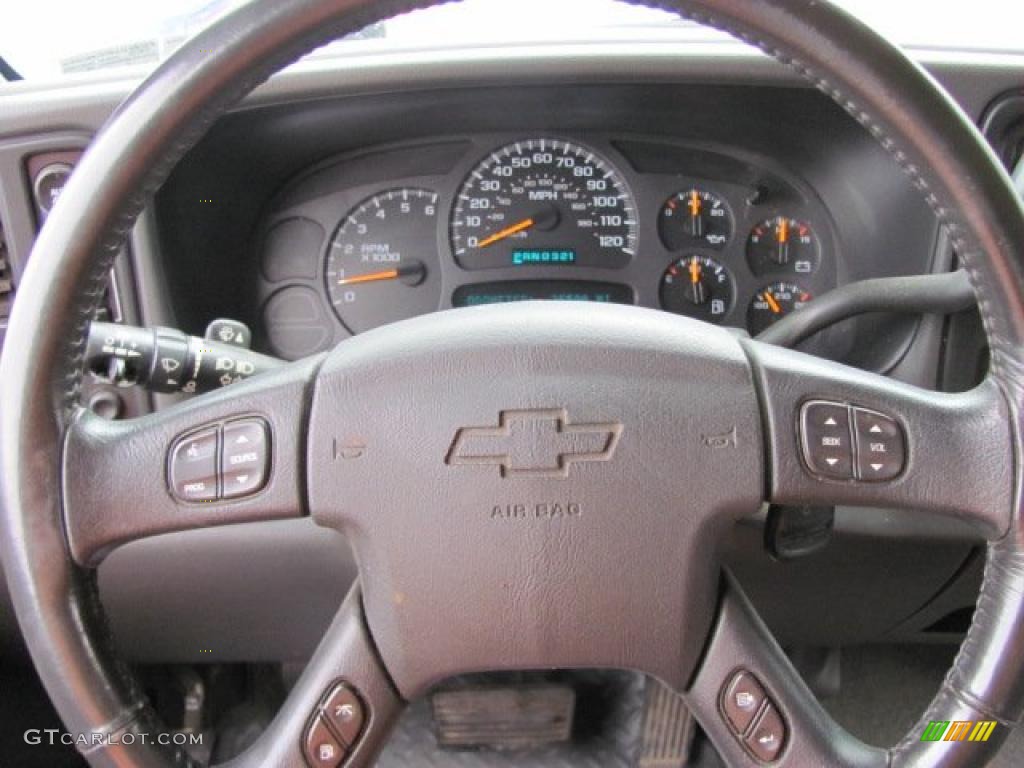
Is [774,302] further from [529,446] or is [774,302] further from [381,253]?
[529,446]

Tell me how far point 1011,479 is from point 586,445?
31 cm

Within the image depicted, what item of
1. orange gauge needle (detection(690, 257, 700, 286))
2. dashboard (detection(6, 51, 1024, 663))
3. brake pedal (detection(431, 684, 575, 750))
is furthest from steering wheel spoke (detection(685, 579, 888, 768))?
orange gauge needle (detection(690, 257, 700, 286))

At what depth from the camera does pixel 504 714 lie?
150 centimetres

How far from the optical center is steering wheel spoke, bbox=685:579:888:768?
834mm

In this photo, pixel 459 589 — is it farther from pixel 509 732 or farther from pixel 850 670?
pixel 850 670

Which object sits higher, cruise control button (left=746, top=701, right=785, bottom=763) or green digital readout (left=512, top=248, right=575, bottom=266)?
green digital readout (left=512, top=248, right=575, bottom=266)

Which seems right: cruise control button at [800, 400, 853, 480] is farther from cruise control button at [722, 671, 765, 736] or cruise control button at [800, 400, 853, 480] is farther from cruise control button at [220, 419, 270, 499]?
cruise control button at [220, 419, 270, 499]

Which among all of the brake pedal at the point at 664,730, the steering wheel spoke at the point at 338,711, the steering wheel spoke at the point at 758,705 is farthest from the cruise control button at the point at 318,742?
the brake pedal at the point at 664,730

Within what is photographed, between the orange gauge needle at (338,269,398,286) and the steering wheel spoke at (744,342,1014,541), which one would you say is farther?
the orange gauge needle at (338,269,398,286)

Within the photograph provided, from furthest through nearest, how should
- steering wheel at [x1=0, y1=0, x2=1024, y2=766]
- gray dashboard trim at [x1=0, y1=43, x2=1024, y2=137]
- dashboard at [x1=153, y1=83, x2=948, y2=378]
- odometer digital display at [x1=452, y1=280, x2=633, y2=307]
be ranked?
odometer digital display at [x1=452, y1=280, x2=633, y2=307], dashboard at [x1=153, y1=83, x2=948, y2=378], gray dashboard trim at [x1=0, y1=43, x2=1024, y2=137], steering wheel at [x1=0, y1=0, x2=1024, y2=766]

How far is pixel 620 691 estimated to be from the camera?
1.59 meters

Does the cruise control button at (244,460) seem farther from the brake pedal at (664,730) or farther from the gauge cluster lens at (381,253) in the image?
the brake pedal at (664,730)

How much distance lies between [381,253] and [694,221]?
1.49ft

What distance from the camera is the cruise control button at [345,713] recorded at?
0.83 m
